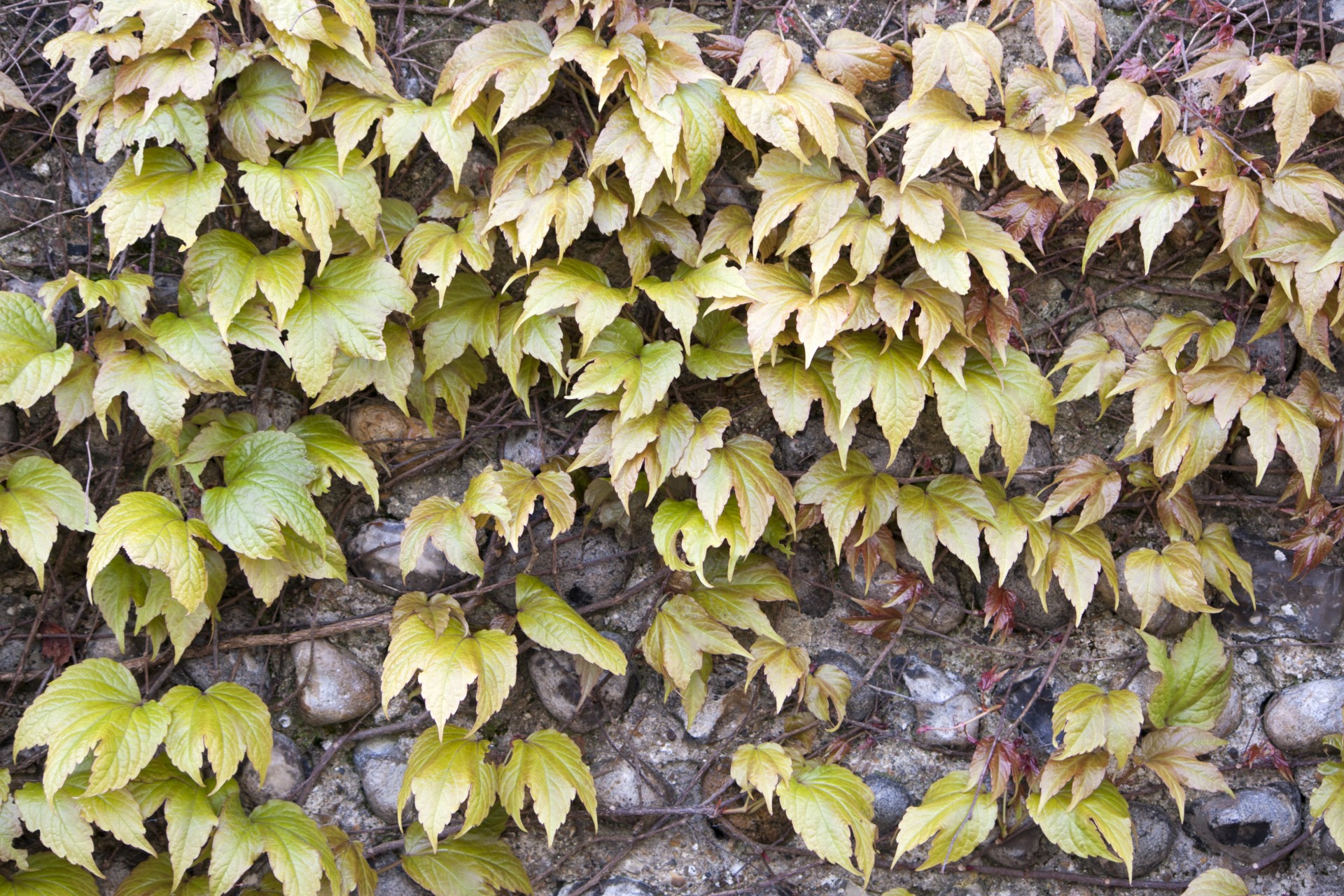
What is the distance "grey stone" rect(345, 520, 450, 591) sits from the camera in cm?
201

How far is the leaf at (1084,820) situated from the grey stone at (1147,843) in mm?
114

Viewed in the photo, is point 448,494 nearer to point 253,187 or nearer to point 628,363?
point 628,363

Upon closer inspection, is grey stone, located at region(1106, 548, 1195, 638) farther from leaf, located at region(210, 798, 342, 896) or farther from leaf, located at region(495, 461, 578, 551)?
leaf, located at region(210, 798, 342, 896)

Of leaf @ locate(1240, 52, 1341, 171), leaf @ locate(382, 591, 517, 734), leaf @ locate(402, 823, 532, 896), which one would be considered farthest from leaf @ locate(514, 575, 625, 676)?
leaf @ locate(1240, 52, 1341, 171)

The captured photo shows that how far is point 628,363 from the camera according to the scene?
1830 millimetres

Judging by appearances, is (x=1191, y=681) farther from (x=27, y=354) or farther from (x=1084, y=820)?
(x=27, y=354)

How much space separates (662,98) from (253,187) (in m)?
0.77

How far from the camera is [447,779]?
1804 mm

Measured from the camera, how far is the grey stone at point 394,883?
2.01 metres

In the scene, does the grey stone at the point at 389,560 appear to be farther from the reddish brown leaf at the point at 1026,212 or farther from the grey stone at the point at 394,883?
the reddish brown leaf at the point at 1026,212

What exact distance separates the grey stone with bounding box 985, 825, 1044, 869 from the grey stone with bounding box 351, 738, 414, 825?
126 cm

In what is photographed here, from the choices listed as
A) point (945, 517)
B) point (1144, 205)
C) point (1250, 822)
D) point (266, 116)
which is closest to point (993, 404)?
point (945, 517)

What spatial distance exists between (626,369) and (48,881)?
1.45 m

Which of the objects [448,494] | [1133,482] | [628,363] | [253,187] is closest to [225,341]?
[253,187]
